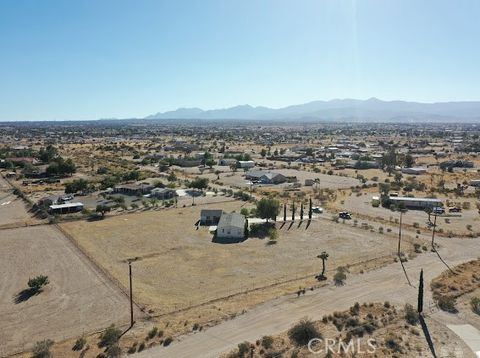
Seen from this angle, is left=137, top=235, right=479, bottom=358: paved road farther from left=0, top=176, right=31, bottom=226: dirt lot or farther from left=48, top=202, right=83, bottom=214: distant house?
left=48, top=202, right=83, bottom=214: distant house

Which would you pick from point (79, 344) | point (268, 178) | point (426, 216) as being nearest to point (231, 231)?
point (79, 344)

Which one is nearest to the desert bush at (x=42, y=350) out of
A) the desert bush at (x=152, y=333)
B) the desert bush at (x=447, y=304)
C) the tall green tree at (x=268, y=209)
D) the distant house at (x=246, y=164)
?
the desert bush at (x=152, y=333)

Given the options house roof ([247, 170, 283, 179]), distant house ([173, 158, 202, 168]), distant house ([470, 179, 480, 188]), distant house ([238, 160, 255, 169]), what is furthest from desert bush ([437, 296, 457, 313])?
distant house ([173, 158, 202, 168])

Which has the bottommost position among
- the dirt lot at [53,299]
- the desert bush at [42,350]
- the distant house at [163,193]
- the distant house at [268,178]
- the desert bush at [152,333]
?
the distant house at [268,178]

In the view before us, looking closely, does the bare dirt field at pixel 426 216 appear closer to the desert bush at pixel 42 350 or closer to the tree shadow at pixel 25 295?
the tree shadow at pixel 25 295

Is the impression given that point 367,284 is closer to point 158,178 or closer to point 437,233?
point 437,233

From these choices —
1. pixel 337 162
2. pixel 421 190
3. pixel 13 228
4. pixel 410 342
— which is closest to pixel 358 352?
pixel 410 342
